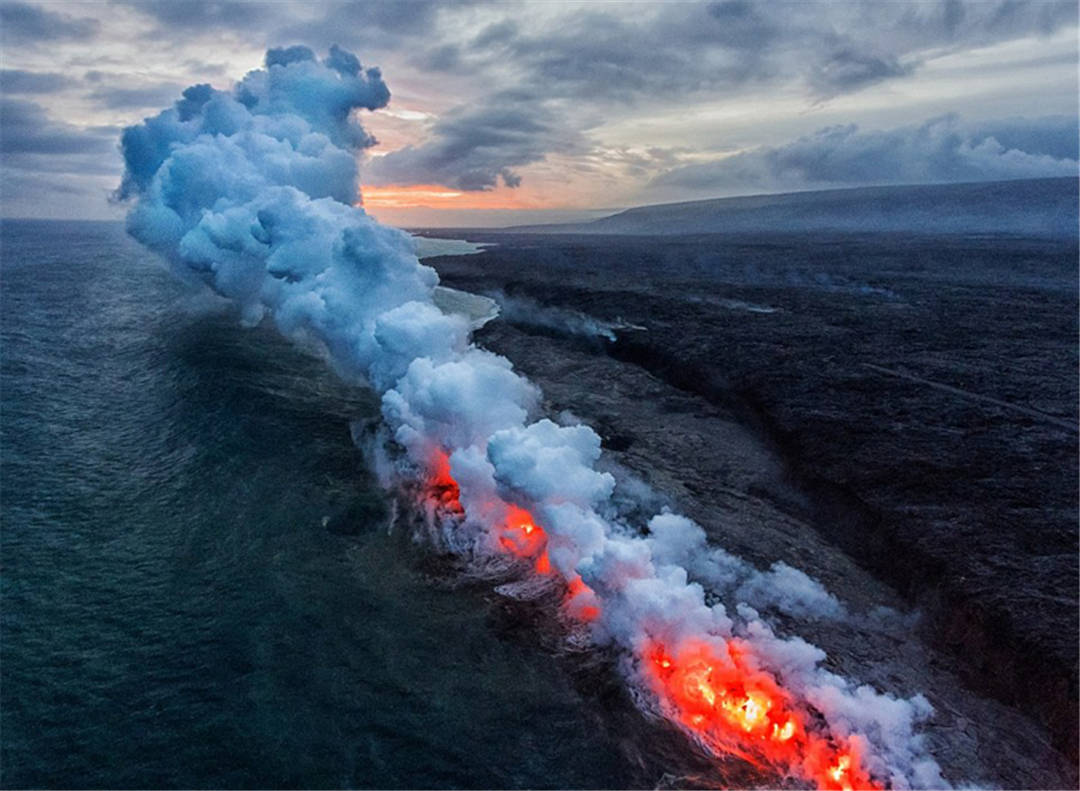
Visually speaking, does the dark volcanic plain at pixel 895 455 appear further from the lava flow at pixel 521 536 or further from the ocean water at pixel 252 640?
the ocean water at pixel 252 640

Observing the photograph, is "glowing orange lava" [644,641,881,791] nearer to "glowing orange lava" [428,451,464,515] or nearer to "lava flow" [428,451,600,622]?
"lava flow" [428,451,600,622]

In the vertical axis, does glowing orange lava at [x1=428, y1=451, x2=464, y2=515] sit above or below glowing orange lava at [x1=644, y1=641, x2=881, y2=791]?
above

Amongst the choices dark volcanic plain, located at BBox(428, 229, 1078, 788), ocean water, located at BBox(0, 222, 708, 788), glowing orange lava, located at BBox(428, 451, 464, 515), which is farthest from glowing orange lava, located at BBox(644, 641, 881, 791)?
glowing orange lava, located at BBox(428, 451, 464, 515)

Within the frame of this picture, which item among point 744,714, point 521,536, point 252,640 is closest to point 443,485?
point 521,536

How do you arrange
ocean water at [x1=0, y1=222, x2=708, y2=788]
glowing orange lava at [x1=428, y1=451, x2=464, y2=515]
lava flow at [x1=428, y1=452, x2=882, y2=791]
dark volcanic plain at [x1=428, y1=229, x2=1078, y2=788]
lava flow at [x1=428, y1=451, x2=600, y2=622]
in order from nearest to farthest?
lava flow at [x1=428, y1=452, x2=882, y2=791], ocean water at [x1=0, y1=222, x2=708, y2=788], dark volcanic plain at [x1=428, y1=229, x2=1078, y2=788], lava flow at [x1=428, y1=451, x2=600, y2=622], glowing orange lava at [x1=428, y1=451, x2=464, y2=515]

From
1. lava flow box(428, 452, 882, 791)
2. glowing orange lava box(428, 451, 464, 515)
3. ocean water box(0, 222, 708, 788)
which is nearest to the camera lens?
lava flow box(428, 452, 882, 791)

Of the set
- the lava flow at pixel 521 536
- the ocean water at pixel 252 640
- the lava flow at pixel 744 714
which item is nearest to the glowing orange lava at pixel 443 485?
the lava flow at pixel 521 536

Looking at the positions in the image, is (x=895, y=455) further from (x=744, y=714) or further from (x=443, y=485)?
(x=443, y=485)

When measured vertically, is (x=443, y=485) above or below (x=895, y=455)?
below
